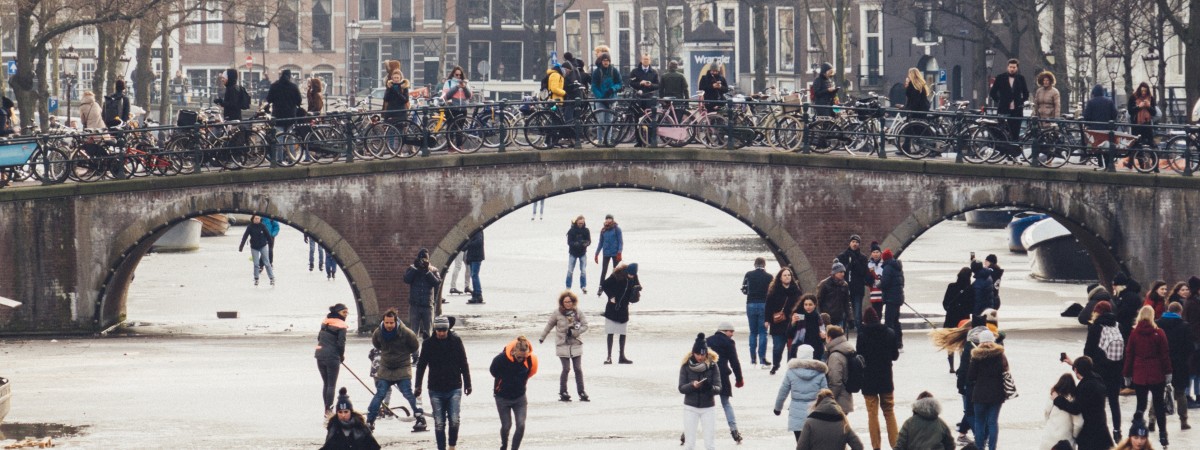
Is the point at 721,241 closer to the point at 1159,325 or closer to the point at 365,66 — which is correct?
the point at 1159,325

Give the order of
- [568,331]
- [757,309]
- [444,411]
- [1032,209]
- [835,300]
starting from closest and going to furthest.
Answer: [444,411]
[568,331]
[835,300]
[757,309]
[1032,209]

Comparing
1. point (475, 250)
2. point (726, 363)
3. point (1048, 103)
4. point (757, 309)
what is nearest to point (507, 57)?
point (475, 250)

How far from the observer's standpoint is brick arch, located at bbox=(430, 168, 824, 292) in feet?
94.6

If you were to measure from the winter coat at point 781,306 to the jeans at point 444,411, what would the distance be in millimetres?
5730

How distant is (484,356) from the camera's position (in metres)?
25.3

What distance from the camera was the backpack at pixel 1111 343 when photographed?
19.1m

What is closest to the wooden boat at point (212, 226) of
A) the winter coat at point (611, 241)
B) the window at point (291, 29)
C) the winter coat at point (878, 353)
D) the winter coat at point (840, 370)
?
the winter coat at point (611, 241)

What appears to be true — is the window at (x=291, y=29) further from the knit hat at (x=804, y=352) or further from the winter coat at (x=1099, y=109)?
the knit hat at (x=804, y=352)

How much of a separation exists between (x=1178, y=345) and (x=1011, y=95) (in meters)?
10.1

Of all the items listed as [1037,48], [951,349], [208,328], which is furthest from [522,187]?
[1037,48]

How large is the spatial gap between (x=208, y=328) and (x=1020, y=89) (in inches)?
491

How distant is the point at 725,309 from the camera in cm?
3145

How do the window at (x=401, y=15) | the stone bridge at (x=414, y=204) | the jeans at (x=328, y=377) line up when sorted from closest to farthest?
1. the jeans at (x=328, y=377)
2. the stone bridge at (x=414, y=204)
3. the window at (x=401, y=15)

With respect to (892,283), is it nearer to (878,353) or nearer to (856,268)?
(856,268)
